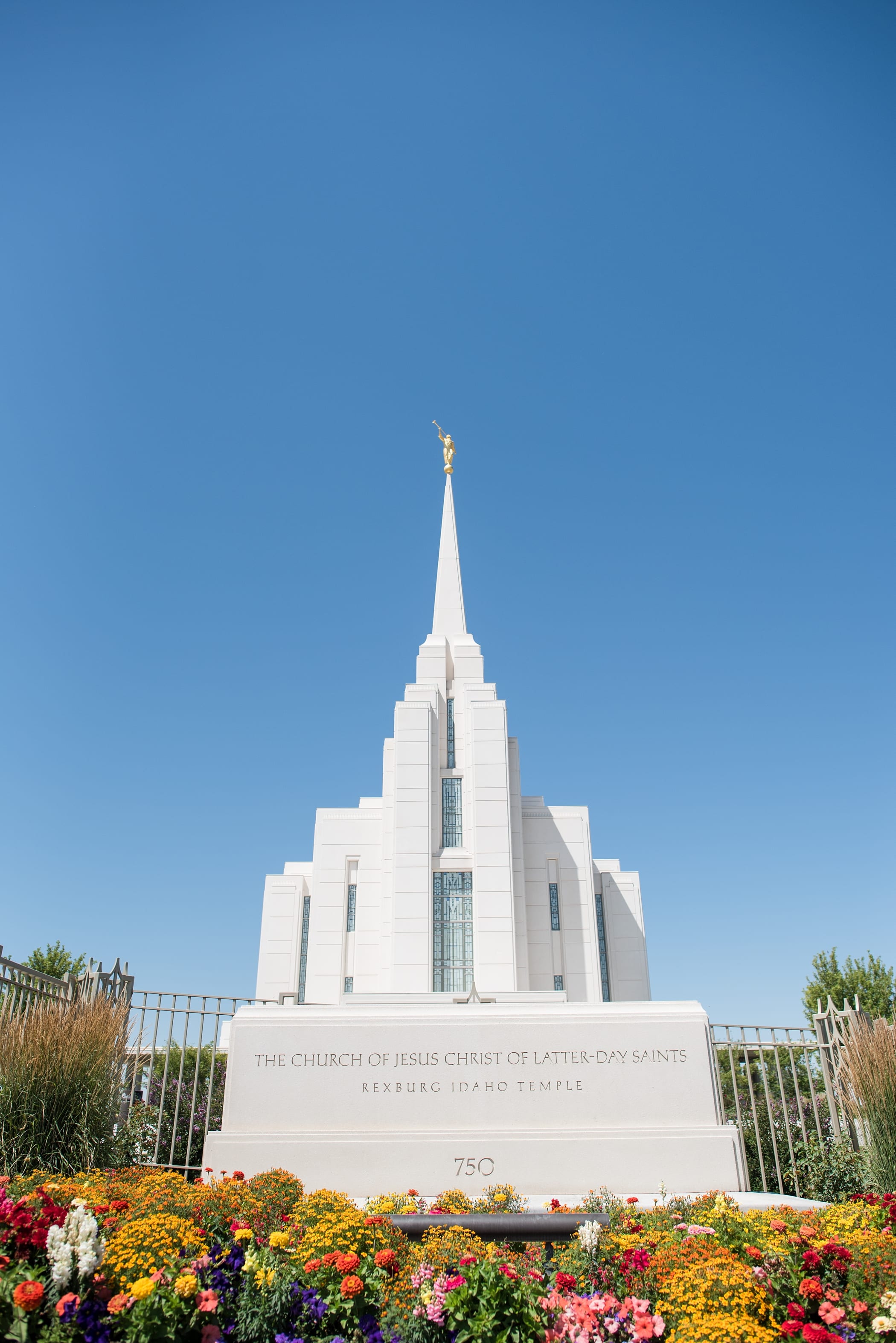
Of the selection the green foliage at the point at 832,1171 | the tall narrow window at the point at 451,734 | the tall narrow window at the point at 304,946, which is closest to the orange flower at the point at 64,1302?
the green foliage at the point at 832,1171

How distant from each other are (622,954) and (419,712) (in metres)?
10.0

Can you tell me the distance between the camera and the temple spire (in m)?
30.5

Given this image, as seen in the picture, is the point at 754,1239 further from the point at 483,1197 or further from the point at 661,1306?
the point at 483,1197

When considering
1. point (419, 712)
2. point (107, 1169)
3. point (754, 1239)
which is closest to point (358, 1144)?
point (107, 1169)

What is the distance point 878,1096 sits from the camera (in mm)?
7285

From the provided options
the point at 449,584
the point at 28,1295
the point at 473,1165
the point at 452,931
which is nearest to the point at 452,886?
the point at 452,931

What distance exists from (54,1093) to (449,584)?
83.8 feet

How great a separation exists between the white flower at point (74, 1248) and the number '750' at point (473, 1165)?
468cm

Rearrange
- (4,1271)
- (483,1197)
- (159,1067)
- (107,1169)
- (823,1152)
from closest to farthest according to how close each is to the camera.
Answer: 1. (4,1271)
2. (107,1169)
3. (483,1197)
4. (823,1152)
5. (159,1067)

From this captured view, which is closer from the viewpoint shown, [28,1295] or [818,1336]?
[28,1295]

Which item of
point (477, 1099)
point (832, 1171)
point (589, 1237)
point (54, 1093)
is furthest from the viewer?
point (832, 1171)

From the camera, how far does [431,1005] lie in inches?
354

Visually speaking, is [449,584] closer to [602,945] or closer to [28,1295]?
[602,945]

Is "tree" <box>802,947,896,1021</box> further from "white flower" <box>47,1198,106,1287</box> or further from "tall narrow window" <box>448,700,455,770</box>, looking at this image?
"white flower" <box>47,1198,106,1287</box>
